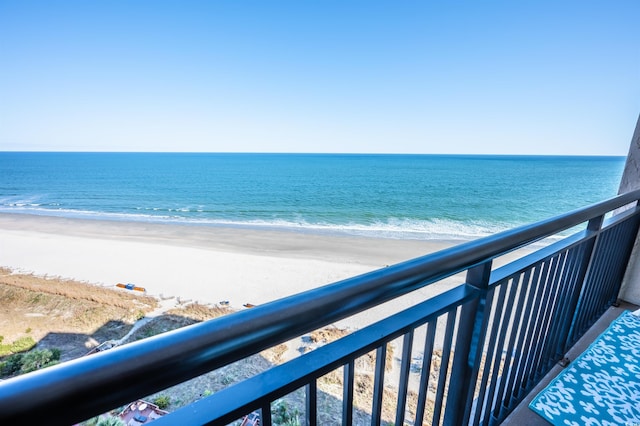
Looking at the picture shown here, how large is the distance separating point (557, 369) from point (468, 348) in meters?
1.52

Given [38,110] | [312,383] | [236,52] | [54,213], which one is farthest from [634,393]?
[38,110]

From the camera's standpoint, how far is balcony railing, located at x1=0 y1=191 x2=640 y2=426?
317 mm

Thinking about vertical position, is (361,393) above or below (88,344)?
above

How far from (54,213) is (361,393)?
25.8 meters

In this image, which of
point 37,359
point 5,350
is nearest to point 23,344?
point 5,350

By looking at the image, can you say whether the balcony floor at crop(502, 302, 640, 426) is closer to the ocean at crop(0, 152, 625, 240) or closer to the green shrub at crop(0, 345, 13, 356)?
the green shrub at crop(0, 345, 13, 356)

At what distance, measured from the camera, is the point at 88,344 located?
5.80 meters

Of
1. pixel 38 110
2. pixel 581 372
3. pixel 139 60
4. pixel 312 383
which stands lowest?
pixel 581 372

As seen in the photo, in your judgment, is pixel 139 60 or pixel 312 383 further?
pixel 139 60

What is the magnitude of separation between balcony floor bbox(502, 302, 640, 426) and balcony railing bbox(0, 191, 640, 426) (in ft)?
0.45

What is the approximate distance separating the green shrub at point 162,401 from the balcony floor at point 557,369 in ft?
14.9

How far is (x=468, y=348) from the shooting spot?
3.08 ft

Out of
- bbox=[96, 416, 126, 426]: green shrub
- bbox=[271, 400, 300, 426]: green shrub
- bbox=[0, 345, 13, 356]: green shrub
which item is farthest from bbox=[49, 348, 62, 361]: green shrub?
bbox=[271, 400, 300, 426]: green shrub

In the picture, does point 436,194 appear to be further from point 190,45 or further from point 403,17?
point 190,45
